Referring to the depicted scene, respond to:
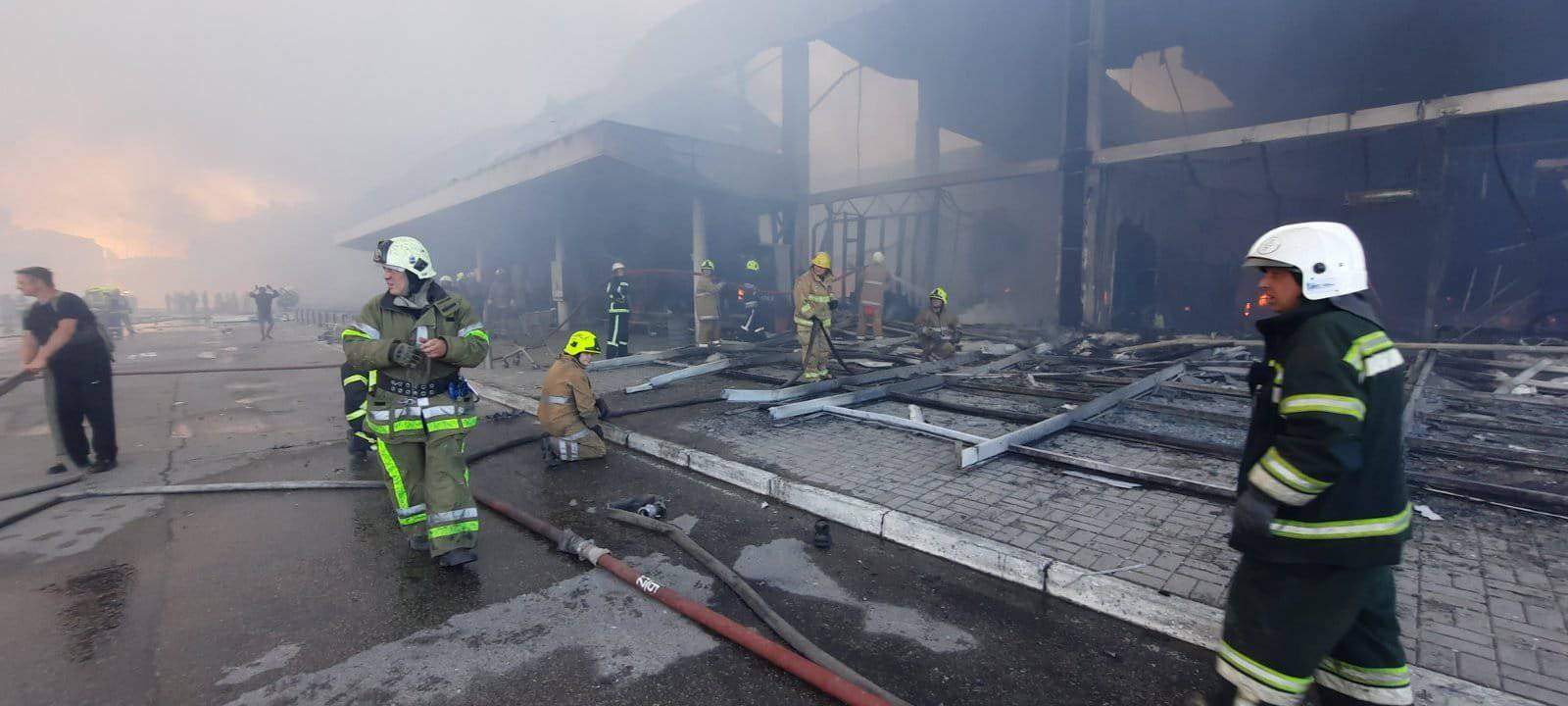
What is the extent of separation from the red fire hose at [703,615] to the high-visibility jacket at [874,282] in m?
10.5

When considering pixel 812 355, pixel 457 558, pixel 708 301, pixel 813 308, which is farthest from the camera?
pixel 708 301

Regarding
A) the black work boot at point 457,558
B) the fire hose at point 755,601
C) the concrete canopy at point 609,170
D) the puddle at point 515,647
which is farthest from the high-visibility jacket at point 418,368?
the concrete canopy at point 609,170

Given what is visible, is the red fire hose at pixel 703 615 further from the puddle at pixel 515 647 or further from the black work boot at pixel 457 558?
the black work boot at pixel 457 558

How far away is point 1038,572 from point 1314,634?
1.48m

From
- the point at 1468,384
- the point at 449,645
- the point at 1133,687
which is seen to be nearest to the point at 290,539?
the point at 449,645

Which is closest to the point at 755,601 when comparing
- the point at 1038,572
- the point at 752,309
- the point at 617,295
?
the point at 1038,572

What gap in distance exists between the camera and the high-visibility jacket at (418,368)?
11.3 ft

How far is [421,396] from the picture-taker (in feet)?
11.6

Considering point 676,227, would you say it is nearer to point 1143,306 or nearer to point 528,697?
point 1143,306

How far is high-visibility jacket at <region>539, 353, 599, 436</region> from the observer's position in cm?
538

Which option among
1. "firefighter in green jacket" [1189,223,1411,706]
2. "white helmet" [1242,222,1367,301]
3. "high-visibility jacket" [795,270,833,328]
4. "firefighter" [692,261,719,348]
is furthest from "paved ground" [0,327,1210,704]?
"firefighter" [692,261,719,348]

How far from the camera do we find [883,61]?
18.4 meters

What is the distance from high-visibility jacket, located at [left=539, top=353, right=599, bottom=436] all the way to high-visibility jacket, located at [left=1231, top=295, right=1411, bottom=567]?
4.79 meters

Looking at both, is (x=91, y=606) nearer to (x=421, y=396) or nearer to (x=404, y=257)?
(x=421, y=396)
